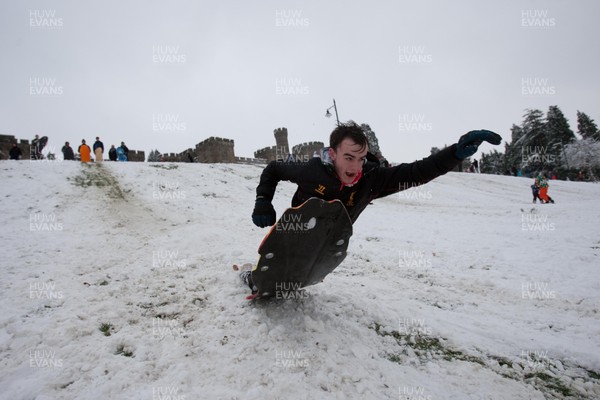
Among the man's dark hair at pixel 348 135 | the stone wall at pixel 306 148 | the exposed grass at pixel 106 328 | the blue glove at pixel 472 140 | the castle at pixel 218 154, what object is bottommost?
the exposed grass at pixel 106 328

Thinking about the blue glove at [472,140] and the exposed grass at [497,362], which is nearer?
the exposed grass at [497,362]

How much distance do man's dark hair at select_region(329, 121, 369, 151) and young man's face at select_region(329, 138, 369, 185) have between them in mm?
41

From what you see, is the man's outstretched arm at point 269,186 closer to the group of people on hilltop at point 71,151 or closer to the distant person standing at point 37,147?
the group of people on hilltop at point 71,151

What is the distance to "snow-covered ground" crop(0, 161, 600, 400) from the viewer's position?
259 centimetres

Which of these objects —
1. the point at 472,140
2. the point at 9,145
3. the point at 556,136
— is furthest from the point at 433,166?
the point at 556,136

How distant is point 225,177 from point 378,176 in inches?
606

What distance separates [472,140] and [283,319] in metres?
2.80

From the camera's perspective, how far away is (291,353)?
115 inches

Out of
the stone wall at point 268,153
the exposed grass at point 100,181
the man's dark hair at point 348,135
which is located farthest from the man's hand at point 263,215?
the stone wall at point 268,153

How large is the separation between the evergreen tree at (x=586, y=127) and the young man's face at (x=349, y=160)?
6895 centimetres

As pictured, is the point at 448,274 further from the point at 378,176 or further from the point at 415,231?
the point at 415,231

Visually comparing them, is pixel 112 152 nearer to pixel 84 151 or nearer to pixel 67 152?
pixel 67 152

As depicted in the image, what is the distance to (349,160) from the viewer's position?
126 inches

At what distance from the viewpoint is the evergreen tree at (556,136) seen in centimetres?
4728
